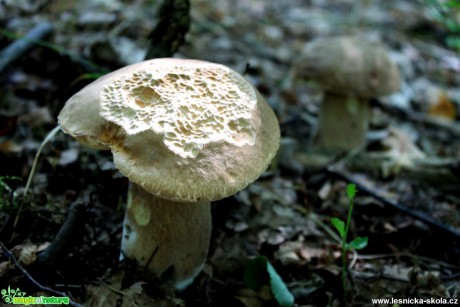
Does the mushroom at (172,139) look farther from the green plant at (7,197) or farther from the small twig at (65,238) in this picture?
the green plant at (7,197)

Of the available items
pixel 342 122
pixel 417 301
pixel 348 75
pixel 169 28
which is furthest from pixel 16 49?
pixel 417 301

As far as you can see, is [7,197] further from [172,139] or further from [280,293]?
[280,293]

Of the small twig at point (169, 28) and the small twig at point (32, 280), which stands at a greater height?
the small twig at point (169, 28)

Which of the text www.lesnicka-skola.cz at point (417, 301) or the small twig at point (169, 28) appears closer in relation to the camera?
the text www.lesnicka-skola.cz at point (417, 301)

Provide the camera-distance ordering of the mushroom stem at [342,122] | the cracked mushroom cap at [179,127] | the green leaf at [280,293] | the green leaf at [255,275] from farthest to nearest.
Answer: the mushroom stem at [342,122] < the green leaf at [255,275] < the green leaf at [280,293] < the cracked mushroom cap at [179,127]

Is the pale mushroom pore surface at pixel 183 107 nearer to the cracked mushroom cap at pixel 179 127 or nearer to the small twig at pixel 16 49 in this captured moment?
the cracked mushroom cap at pixel 179 127

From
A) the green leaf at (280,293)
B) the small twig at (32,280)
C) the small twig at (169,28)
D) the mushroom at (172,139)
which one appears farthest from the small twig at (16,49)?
the green leaf at (280,293)

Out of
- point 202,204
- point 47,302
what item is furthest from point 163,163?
point 47,302

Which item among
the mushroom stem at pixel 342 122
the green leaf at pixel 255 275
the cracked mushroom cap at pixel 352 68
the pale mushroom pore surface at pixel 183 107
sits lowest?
the mushroom stem at pixel 342 122

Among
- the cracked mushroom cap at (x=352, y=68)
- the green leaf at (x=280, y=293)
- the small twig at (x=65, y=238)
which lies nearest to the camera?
the small twig at (x=65, y=238)
